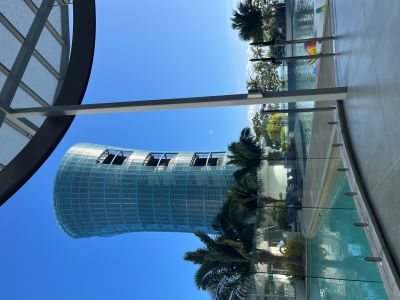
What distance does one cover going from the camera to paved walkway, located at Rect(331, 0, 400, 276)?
518cm

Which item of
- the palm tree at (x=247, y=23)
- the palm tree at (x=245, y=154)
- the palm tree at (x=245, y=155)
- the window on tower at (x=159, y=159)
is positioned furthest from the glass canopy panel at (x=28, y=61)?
the window on tower at (x=159, y=159)

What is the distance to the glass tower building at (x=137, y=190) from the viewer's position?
76312 mm

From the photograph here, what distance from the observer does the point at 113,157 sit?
83.8m

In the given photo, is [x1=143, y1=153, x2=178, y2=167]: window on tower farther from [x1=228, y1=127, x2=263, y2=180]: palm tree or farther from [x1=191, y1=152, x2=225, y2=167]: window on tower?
[x1=228, y1=127, x2=263, y2=180]: palm tree

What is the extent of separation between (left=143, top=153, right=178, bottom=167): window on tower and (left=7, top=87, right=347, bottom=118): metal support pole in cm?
7224

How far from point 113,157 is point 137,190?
32.6ft

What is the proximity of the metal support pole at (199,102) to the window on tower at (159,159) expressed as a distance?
2844 inches

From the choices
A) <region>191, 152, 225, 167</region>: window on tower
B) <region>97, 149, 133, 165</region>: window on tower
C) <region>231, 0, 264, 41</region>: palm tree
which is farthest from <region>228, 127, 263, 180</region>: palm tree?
<region>97, 149, 133, 165</region>: window on tower

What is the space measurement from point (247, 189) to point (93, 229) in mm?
64193

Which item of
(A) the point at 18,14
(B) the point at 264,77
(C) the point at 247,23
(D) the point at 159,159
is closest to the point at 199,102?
(A) the point at 18,14

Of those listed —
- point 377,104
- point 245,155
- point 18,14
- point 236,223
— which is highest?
point 245,155

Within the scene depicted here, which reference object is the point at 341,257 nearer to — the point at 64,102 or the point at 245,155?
the point at 64,102

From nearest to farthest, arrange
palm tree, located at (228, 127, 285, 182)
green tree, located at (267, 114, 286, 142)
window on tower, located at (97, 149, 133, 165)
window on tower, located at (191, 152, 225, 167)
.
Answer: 1. green tree, located at (267, 114, 286, 142)
2. palm tree, located at (228, 127, 285, 182)
3. window on tower, located at (191, 152, 225, 167)
4. window on tower, located at (97, 149, 133, 165)

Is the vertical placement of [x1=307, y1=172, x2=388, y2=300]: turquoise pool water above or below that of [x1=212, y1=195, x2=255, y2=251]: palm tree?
below
